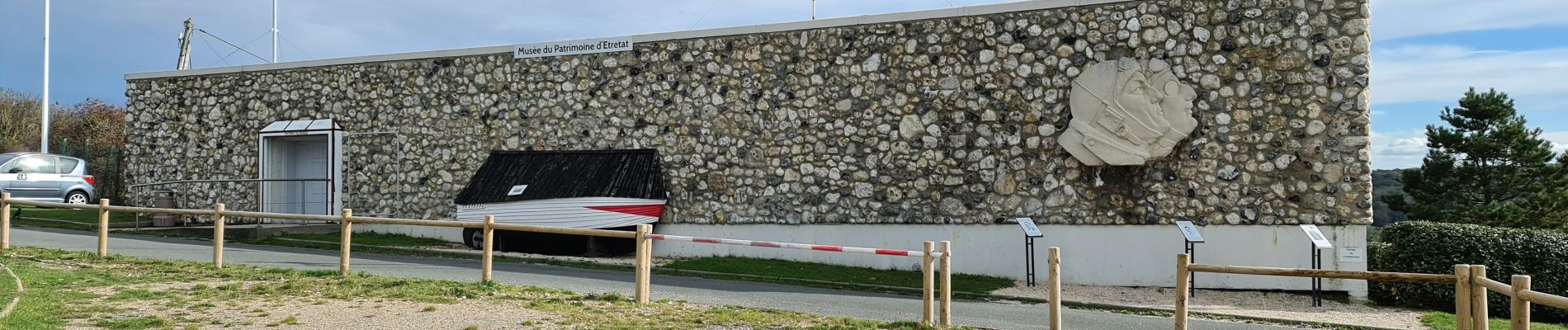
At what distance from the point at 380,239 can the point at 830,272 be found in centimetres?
754

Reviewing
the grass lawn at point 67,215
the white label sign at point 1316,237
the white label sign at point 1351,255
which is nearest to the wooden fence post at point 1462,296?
the white label sign at point 1316,237

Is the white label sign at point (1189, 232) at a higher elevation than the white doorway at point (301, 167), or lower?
lower

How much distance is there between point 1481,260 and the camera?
40.7 ft

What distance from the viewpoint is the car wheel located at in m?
20.8

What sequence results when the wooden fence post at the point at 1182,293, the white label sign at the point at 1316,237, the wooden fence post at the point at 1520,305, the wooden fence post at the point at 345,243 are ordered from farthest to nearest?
the white label sign at the point at 1316,237 < the wooden fence post at the point at 345,243 < the wooden fence post at the point at 1182,293 < the wooden fence post at the point at 1520,305

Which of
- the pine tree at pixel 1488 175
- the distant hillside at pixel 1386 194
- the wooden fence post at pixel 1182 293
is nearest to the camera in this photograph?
the wooden fence post at pixel 1182 293

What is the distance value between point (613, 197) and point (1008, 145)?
5.54 metres

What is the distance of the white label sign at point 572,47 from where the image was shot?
1645 centimetres

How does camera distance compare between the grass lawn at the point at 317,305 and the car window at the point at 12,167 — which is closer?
the grass lawn at the point at 317,305

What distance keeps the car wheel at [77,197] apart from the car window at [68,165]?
0.43 m

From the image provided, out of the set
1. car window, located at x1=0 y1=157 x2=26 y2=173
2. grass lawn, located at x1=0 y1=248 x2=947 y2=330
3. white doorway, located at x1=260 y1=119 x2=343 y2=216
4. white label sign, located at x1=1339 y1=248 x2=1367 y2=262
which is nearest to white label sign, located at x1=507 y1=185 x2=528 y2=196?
white doorway, located at x1=260 y1=119 x2=343 y2=216

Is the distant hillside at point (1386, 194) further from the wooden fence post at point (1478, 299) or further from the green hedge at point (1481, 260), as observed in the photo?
the wooden fence post at point (1478, 299)

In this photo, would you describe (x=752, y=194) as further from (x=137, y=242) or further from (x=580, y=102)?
(x=137, y=242)

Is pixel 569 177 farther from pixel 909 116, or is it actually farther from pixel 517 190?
pixel 909 116
